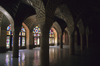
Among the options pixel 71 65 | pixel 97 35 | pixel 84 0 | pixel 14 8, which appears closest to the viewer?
pixel 71 65

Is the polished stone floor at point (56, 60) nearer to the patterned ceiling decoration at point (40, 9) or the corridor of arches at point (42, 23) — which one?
the corridor of arches at point (42, 23)

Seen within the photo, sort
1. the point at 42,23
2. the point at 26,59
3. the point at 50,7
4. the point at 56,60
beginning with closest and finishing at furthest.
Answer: the point at 42,23 < the point at 50,7 < the point at 56,60 < the point at 26,59

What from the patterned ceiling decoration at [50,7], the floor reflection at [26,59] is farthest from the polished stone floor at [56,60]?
the patterned ceiling decoration at [50,7]

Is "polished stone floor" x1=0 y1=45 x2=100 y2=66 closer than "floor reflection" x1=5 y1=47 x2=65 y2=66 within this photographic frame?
Yes

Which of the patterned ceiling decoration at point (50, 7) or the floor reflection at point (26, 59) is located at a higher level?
the patterned ceiling decoration at point (50, 7)

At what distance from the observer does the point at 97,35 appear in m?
24.9

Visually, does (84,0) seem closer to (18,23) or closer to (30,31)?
(18,23)

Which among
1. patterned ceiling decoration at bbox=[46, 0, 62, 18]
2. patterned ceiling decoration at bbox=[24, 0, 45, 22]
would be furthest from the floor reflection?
patterned ceiling decoration at bbox=[46, 0, 62, 18]

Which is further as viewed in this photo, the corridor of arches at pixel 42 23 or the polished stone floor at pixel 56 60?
the polished stone floor at pixel 56 60

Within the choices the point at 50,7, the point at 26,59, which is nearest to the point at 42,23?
the point at 50,7

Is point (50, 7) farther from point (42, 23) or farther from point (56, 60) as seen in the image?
point (56, 60)

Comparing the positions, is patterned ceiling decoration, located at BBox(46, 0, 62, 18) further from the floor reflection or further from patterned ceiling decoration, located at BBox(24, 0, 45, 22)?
the floor reflection

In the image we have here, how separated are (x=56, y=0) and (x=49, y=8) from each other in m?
0.79

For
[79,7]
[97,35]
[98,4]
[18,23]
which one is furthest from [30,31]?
[97,35]
